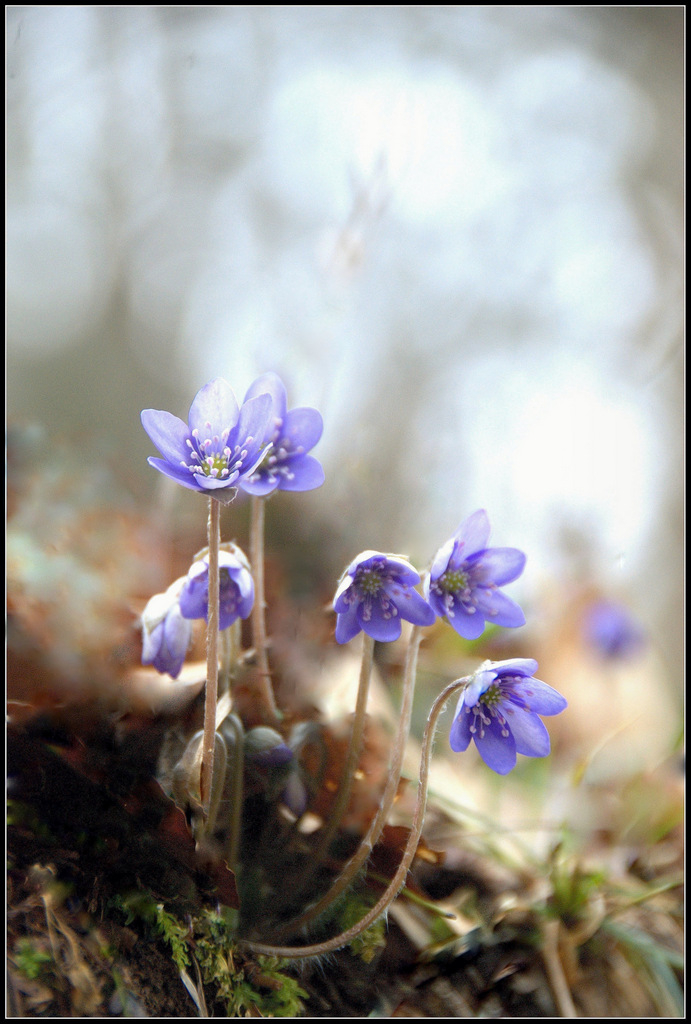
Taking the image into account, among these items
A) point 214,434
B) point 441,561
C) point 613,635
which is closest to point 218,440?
point 214,434

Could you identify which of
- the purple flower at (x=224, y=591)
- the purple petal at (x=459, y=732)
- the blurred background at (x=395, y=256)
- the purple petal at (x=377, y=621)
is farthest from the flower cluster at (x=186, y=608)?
the blurred background at (x=395, y=256)

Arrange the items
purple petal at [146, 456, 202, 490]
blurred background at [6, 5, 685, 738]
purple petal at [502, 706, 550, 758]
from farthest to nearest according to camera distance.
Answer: blurred background at [6, 5, 685, 738], purple petal at [502, 706, 550, 758], purple petal at [146, 456, 202, 490]

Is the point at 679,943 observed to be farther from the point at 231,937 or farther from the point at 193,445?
the point at 193,445

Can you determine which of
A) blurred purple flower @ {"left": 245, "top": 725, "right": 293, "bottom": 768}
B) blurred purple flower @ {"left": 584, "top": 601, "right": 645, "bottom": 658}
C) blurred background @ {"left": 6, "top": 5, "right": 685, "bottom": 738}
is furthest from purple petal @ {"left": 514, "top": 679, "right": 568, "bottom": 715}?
blurred purple flower @ {"left": 584, "top": 601, "right": 645, "bottom": 658}

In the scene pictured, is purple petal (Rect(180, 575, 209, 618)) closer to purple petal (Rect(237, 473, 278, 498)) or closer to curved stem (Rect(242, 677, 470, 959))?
purple petal (Rect(237, 473, 278, 498))

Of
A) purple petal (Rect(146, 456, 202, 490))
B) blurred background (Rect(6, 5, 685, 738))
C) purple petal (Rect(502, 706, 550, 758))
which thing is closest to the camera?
purple petal (Rect(146, 456, 202, 490))

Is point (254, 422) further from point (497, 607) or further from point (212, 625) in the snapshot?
point (497, 607)

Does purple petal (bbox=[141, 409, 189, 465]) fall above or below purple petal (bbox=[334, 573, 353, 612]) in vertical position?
above
